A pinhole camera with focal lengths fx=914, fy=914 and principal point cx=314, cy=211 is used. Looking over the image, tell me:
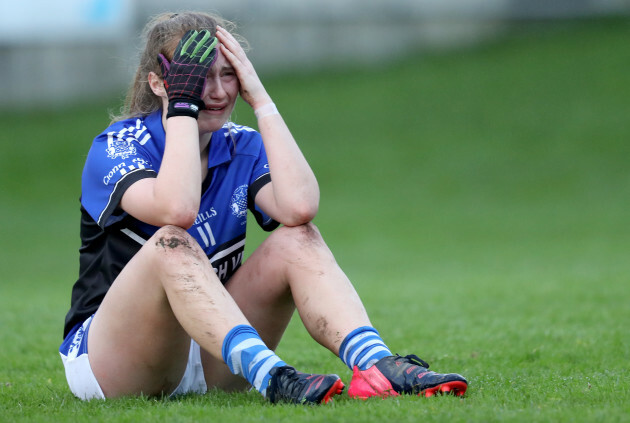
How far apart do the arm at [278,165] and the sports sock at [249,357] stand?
26.7 inches

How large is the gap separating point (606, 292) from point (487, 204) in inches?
422

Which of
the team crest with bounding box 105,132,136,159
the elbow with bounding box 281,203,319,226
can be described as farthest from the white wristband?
the team crest with bounding box 105,132,136,159

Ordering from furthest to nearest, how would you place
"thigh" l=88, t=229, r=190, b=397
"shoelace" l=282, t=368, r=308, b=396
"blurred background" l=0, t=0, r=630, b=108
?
"blurred background" l=0, t=0, r=630, b=108, "thigh" l=88, t=229, r=190, b=397, "shoelace" l=282, t=368, r=308, b=396

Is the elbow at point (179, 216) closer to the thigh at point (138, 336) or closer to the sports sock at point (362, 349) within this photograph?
the thigh at point (138, 336)

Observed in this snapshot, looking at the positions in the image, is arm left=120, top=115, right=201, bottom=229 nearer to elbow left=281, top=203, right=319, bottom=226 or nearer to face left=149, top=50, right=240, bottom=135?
face left=149, top=50, right=240, bottom=135

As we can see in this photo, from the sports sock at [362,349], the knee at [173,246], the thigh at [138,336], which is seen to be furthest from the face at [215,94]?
the sports sock at [362,349]

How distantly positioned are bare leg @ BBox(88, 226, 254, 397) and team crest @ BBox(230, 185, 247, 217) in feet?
1.73

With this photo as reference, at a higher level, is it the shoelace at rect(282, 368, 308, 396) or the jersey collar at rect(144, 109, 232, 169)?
the jersey collar at rect(144, 109, 232, 169)

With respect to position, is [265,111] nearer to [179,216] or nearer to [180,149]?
[180,149]

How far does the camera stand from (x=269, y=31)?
27.1 meters

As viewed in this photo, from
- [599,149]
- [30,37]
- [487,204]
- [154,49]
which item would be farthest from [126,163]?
[30,37]

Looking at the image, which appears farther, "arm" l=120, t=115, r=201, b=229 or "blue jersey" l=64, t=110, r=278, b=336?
"blue jersey" l=64, t=110, r=278, b=336

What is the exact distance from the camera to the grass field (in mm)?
3801

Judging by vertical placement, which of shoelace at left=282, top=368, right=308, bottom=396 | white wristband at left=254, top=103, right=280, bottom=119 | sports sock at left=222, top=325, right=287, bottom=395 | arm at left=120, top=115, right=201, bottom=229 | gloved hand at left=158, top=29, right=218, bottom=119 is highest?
gloved hand at left=158, top=29, right=218, bottom=119
